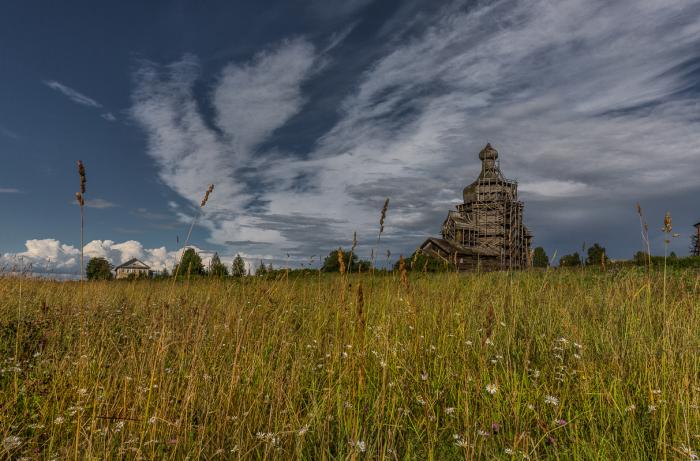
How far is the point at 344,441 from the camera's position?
3.04 meters

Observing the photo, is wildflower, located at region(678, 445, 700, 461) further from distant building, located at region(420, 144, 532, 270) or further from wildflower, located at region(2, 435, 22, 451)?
distant building, located at region(420, 144, 532, 270)

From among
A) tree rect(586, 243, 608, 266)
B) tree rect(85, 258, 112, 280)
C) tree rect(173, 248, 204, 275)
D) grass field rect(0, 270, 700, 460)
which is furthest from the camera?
tree rect(85, 258, 112, 280)

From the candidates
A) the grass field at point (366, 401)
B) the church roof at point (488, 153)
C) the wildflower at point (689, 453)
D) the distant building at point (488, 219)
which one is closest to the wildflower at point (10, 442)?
the grass field at point (366, 401)

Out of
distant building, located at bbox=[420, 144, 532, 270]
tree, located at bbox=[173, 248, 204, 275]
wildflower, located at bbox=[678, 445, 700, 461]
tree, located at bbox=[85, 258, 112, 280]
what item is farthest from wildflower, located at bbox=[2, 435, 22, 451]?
distant building, located at bbox=[420, 144, 532, 270]

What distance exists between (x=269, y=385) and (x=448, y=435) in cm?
162

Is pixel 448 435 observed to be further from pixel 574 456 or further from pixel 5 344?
pixel 5 344

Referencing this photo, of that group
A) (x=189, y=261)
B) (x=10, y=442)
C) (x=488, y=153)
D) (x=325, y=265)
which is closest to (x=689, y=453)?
(x=10, y=442)

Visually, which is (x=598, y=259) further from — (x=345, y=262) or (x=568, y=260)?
(x=345, y=262)

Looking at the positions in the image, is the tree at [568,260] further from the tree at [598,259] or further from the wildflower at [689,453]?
the wildflower at [689,453]

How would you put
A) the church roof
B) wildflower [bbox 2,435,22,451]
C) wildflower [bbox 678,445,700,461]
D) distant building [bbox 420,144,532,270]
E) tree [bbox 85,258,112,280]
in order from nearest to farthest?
wildflower [bbox 678,445,700,461], wildflower [bbox 2,435,22,451], tree [bbox 85,258,112,280], distant building [bbox 420,144,532,270], the church roof

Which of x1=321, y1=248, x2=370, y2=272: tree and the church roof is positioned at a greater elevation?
the church roof

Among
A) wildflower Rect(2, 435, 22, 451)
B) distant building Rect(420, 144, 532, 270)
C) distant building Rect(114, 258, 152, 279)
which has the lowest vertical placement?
wildflower Rect(2, 435, 22, 451)

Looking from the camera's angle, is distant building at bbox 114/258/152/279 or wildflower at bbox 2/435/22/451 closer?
wildflower at bbox 2/435/22/451

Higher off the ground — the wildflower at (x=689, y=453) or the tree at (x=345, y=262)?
the tree at (x=345, y=262)
